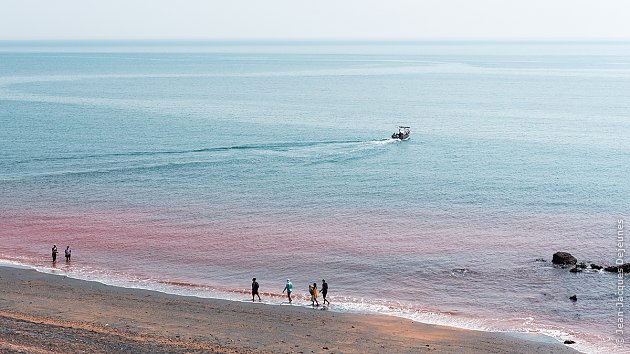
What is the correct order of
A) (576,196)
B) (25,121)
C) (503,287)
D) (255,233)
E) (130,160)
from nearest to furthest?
(503,287), (255,233), (576,196), (130,160), (25,121)

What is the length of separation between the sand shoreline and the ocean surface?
271 centimetres

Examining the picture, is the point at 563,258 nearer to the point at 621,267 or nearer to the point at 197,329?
the point at 621,267

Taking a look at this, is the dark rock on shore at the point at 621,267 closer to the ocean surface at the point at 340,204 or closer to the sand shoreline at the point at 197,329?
the ocean surface at the point at 340,204

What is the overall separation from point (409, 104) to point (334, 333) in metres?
104

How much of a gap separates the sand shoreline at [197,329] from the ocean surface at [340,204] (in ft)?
8.89

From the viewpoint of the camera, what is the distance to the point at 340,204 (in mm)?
60094

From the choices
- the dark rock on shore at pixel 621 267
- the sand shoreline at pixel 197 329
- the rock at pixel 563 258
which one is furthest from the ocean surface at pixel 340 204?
the sand shoreline at pixel 197 329

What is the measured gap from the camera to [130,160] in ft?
252

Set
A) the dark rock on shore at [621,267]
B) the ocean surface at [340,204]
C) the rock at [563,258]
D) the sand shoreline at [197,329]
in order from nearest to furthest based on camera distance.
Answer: the sand shoreline at [197,329] → the ocean surface at [340,204] → the dark rock on shore at [621,267] → the rock at [563,258]

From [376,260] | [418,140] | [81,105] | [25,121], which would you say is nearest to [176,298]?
[376,260]

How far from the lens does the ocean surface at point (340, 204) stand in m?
39.9

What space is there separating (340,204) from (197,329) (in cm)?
3069

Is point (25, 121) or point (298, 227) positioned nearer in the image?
point (298, 227)

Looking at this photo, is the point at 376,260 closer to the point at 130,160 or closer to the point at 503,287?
the point at 503,287
